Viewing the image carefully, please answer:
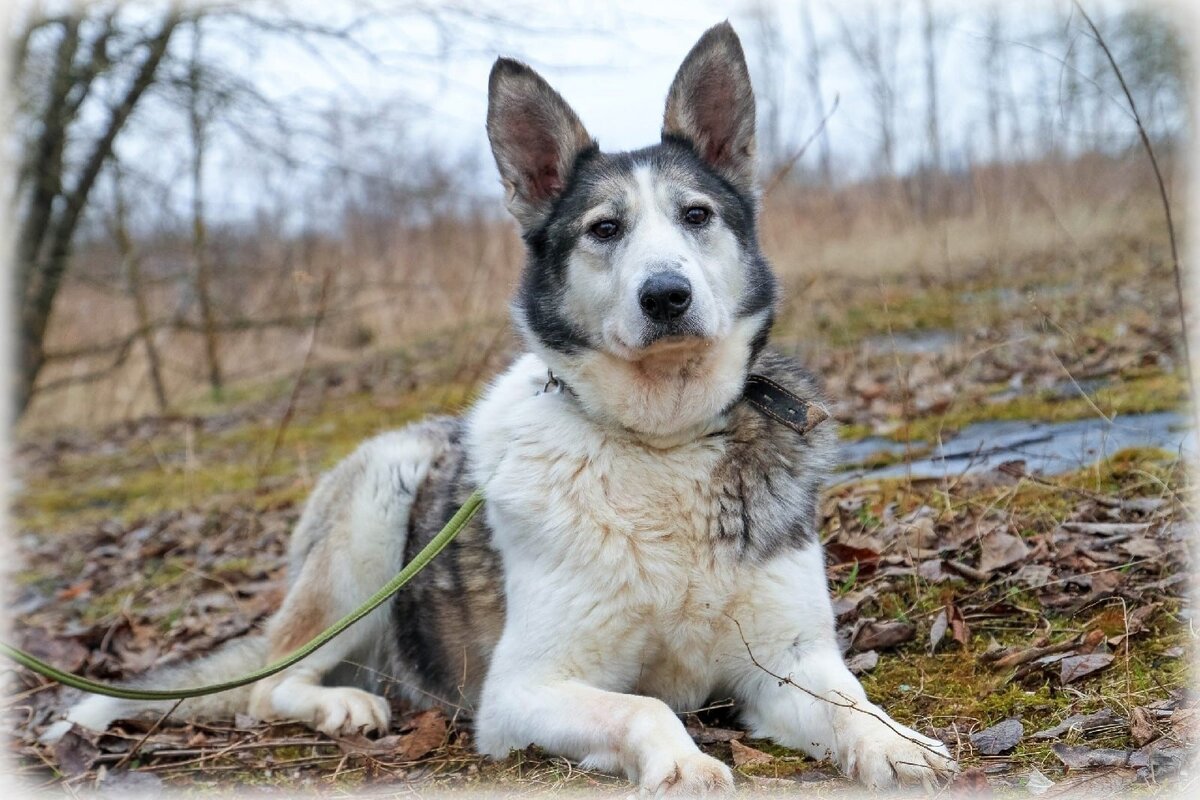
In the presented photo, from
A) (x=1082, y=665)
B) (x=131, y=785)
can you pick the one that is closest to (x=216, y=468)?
(x=131, y=785)

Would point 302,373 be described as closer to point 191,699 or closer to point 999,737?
point 191,699

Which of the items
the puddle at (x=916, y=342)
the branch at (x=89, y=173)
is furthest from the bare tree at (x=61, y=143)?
the puddle at (x=916, y=342)

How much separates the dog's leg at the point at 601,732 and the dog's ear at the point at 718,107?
1897mm

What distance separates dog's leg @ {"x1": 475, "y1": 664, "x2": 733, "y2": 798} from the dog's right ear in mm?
1674

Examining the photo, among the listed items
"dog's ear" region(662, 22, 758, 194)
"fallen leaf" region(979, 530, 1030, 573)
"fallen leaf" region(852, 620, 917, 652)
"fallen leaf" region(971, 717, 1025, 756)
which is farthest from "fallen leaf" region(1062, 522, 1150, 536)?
"dog's ear" region(662, 22, 758, 194)

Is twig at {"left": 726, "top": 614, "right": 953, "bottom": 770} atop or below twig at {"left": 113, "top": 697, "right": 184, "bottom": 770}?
atop

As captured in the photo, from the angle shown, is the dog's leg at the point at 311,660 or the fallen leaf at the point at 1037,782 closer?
the fallen leaf at the point at 1037,782

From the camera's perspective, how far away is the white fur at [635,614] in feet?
9.18

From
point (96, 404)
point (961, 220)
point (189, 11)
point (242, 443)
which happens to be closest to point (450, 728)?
point (242, 443)

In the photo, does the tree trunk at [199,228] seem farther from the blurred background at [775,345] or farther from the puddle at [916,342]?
the puddle at [916,342]

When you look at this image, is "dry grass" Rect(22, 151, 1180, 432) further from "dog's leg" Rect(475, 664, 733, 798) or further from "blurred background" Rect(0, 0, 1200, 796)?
"dog's leg" Rect(475, 664, 733, 798)

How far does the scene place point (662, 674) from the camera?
3064 millimetres

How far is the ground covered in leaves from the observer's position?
8.80 feet

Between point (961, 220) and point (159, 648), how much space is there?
1236 cm
